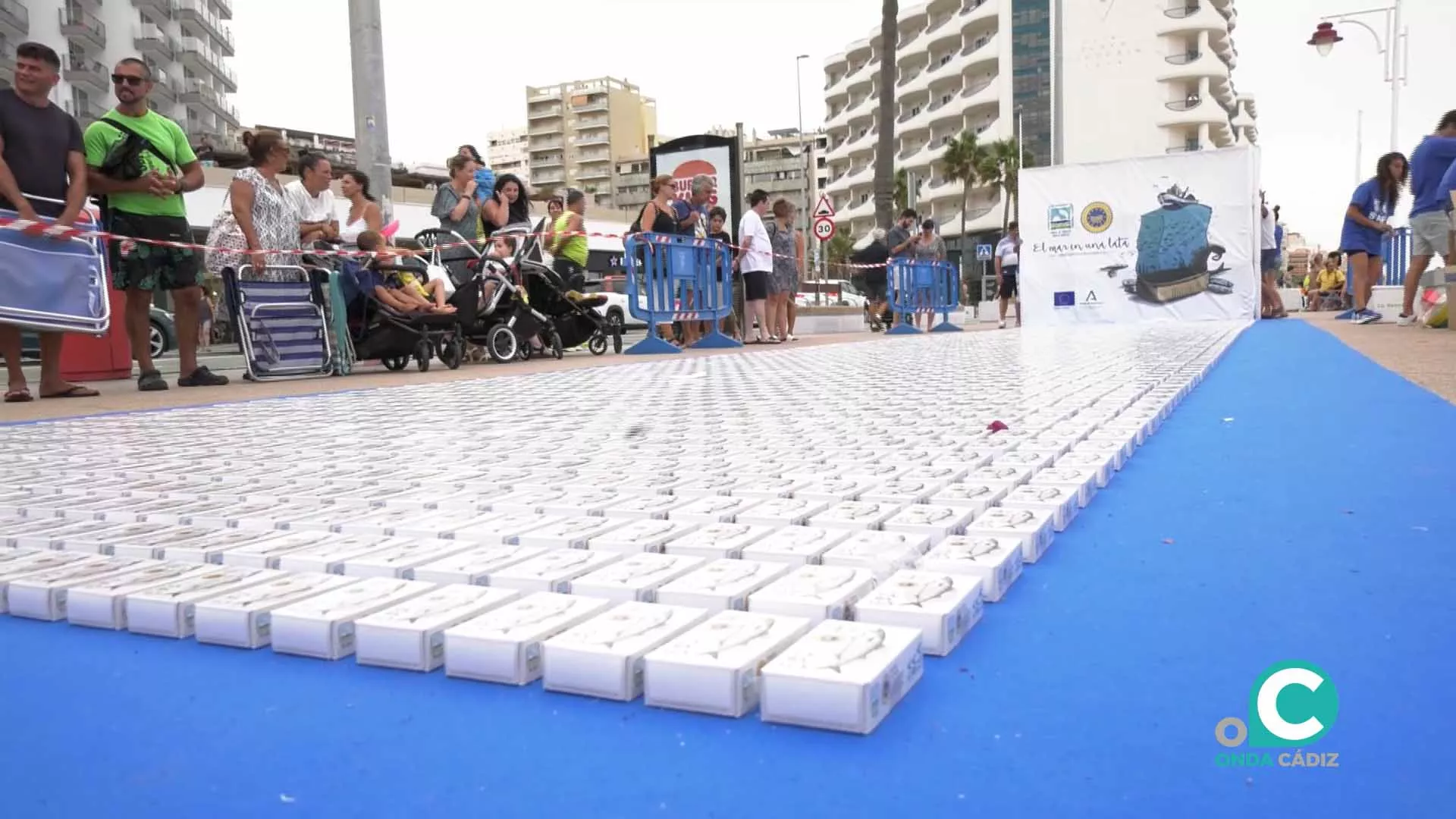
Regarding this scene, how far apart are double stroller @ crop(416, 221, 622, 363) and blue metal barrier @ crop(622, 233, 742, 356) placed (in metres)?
0.64

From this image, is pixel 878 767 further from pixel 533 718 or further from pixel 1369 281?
pixel 1369 281

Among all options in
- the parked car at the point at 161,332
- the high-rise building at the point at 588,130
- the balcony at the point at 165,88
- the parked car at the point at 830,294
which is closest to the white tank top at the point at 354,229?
the parked car at the point at 161,332

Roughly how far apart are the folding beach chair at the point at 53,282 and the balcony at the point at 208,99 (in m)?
64.2

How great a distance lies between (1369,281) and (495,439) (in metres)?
12.3

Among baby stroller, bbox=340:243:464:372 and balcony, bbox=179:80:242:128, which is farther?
balcony, bbox=179:80:242:128

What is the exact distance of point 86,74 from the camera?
46.9 metres

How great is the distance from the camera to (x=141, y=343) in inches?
267

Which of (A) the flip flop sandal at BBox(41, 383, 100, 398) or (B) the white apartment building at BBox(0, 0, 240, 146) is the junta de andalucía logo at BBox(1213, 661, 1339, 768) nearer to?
(A) the flip flop sandal at BBox(41, 383, 100, 398)

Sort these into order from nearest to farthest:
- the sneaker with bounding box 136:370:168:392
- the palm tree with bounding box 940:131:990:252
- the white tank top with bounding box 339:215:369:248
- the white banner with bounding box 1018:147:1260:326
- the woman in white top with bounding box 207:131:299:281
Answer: the sneaker with bounding box 136:370:168:392 < the woman in white top with bounding box 207:131:299:281 < the white tank top with bounding box 339:215:369:248 < the white banner with bounding box 1018:147:1260:326 < the palm tree with bounding box 940:131:990:252

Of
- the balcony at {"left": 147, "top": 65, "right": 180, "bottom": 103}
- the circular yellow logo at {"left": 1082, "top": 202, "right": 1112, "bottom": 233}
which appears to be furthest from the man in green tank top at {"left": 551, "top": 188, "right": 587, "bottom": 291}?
the balcony at {"left": 147, "top": 65, "right": 180, "bottom": 103}

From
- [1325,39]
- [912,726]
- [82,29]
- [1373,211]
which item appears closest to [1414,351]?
[1373,211]

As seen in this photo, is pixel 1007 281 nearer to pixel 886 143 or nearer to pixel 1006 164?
pixel 886 143

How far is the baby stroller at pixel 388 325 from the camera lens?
8.21m

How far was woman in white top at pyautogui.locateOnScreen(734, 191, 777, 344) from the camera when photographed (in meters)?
12.2
